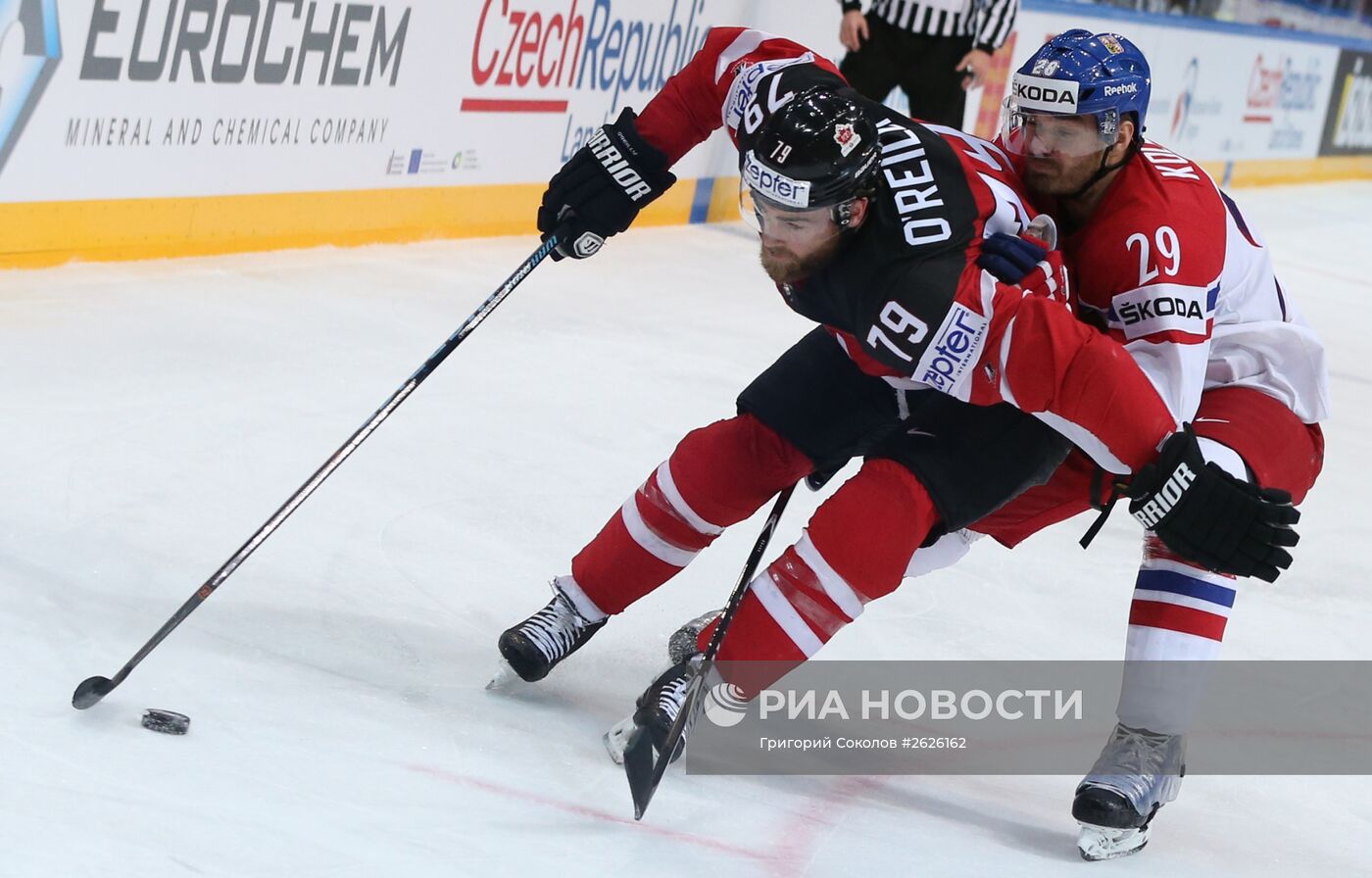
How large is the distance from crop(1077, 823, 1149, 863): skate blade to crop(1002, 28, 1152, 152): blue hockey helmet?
3.41 ft

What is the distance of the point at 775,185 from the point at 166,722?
43.2 inches

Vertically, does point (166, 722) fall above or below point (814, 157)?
below

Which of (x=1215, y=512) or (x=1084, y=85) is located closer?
(x=1215, y=512)

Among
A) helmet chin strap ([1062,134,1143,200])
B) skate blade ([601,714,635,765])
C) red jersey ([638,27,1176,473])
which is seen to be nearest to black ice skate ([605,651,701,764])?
skate blade ([601,714,635,765])

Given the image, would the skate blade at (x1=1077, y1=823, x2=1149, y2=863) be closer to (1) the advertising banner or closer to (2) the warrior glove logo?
(2) the warrior glove logo

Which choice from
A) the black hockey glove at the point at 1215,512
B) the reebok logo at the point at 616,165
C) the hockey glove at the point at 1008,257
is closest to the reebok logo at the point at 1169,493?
the black hockey glove at the point at 1215,512

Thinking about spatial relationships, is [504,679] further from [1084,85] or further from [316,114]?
[316,114]

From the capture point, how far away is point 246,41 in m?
5.20

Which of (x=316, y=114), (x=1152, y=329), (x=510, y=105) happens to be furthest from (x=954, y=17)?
(x=1152, y=329)

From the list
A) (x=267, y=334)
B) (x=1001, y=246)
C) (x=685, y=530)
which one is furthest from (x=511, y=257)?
(x=1001, y=246)

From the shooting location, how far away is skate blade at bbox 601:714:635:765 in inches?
95.7

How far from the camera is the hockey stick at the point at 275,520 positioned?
2.25 m

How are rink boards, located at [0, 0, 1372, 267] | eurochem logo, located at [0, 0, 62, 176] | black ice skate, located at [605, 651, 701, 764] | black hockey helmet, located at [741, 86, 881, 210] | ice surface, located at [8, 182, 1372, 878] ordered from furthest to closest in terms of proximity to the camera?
rink boards, located at [0, 0, 1372, 267] < eurochem logo, located at [0, 0, 62, 176] < black ice skate, located at [605, 651, 701, 764] < black hockey helmet, located at [741, 86, 881, 210] < ice surface, located at [8, 182, 1372, 878]

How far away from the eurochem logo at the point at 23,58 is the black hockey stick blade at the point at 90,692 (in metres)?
2.78
